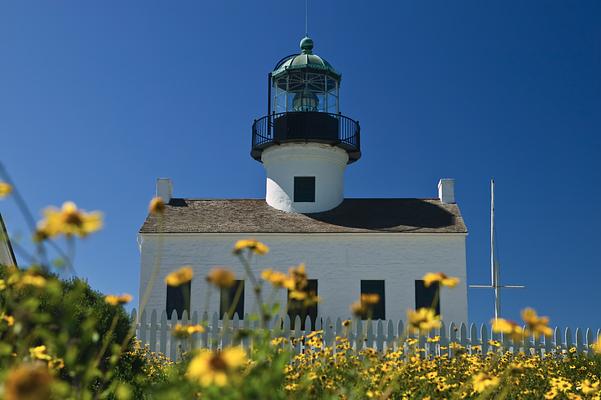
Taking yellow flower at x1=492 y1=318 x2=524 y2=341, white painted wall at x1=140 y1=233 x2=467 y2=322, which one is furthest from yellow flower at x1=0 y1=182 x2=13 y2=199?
white painted wall at x1=140 y1=233 x2=467 y2=322

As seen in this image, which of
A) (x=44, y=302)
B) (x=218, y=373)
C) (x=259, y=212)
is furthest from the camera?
(x=259, y=212)

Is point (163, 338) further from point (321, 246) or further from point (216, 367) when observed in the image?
point (216, 367)

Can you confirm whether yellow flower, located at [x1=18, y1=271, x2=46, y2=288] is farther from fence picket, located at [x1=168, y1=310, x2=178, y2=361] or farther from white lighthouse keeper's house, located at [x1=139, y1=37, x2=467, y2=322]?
white lighthouse keeper's house, located at [x1=139, y1=37, x2=467, y2=322]

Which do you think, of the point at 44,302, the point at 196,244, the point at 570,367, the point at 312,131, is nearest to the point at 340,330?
the point at 570,367

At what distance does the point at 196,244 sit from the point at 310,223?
3.44 meters

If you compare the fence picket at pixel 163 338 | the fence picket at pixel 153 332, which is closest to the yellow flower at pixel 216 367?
the fence picket at pixel 163 338

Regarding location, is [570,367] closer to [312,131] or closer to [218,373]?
[218,373]

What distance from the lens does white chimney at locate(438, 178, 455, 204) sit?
2480 cm

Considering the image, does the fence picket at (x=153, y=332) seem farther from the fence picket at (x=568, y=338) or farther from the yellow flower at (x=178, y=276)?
the yellow flower at (x=178, y=276)

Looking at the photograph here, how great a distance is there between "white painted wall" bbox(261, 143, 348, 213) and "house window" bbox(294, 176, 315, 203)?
101 millimetres

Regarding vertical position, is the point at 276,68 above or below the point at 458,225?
above

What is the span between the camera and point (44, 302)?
10.4 metres

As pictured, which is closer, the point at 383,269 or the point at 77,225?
the point at 77,225

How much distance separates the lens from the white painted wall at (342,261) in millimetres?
21938
